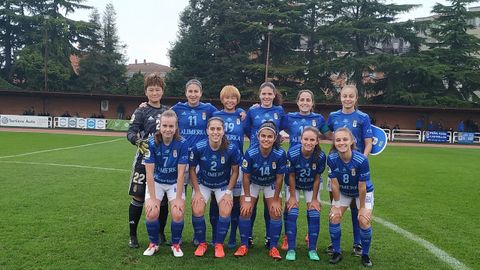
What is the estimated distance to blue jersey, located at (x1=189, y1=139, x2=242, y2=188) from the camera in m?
4.41

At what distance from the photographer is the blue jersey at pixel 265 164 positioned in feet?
14.4

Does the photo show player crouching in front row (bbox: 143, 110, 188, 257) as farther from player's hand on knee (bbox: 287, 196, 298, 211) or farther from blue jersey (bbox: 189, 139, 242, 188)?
player's hand on knee (bbox: 287, 196, 298, 211)

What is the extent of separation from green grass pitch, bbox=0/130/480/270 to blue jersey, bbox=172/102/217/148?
1.23 metres

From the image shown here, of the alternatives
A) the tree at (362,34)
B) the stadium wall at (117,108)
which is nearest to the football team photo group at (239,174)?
the stadium wall at (117,108)

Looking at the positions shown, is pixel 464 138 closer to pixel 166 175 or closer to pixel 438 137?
pixel 438 137

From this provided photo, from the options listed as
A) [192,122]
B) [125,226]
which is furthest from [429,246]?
[125,226]

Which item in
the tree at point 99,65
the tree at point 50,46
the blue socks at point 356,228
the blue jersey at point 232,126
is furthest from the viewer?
the tree at point 99,65

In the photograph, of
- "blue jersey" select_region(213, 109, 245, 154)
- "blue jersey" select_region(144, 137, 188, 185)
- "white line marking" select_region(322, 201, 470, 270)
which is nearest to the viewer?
"white line marking" select_region(322, 201, 470, 270)

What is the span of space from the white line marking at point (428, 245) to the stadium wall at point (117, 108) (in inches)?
1070

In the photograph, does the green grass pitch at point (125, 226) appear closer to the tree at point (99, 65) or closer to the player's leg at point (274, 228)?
the player's leg at point (274, 228)

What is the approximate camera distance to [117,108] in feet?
113

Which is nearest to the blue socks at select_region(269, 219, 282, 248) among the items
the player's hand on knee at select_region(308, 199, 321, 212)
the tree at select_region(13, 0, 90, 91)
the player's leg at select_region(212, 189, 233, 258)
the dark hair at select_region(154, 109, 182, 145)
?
the player's hand on knee at select_region(308, 199, 321, 212)

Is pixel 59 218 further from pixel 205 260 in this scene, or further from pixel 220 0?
pixel 220 0

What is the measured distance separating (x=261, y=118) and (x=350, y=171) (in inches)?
48.1
